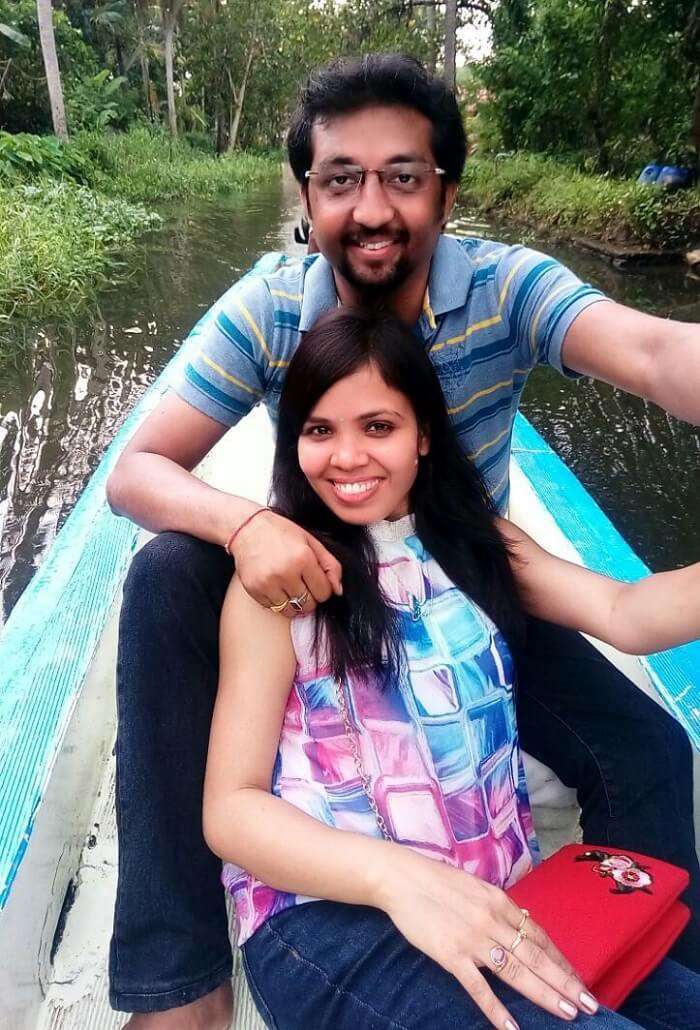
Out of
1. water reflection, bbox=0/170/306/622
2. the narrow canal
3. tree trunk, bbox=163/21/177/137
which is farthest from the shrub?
tree trunk, bbox=163/21/177/137

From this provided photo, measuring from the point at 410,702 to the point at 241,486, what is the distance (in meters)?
1.69

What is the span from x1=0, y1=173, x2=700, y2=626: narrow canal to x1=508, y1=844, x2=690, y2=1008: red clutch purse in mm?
2694

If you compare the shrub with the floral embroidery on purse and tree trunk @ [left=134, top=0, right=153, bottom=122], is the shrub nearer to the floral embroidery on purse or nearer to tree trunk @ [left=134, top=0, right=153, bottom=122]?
tree trunk @ [left=134, top=0, right=153, bottom=122]

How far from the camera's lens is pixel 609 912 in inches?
36.6

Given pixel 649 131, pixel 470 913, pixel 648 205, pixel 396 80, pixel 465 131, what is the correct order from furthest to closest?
pixel 649 131
pixel 648 205
pixel 465 131
pixel 396 80
pixel 470 913

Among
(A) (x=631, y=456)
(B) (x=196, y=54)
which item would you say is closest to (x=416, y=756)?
(A) (x=631, y=456)

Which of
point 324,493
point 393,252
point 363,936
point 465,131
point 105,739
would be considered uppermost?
point 465,131

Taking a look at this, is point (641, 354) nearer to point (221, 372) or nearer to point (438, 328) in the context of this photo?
point (438, 328)

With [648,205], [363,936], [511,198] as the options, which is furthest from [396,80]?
[511,198]

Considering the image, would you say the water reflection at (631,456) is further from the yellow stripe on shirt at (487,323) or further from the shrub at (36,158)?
the shrub at (36,158)

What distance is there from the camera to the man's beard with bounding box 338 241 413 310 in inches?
56.2

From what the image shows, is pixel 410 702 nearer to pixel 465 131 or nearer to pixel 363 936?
pixel 363 936

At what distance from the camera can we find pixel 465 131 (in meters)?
1.48

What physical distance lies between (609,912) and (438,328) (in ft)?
3.35
